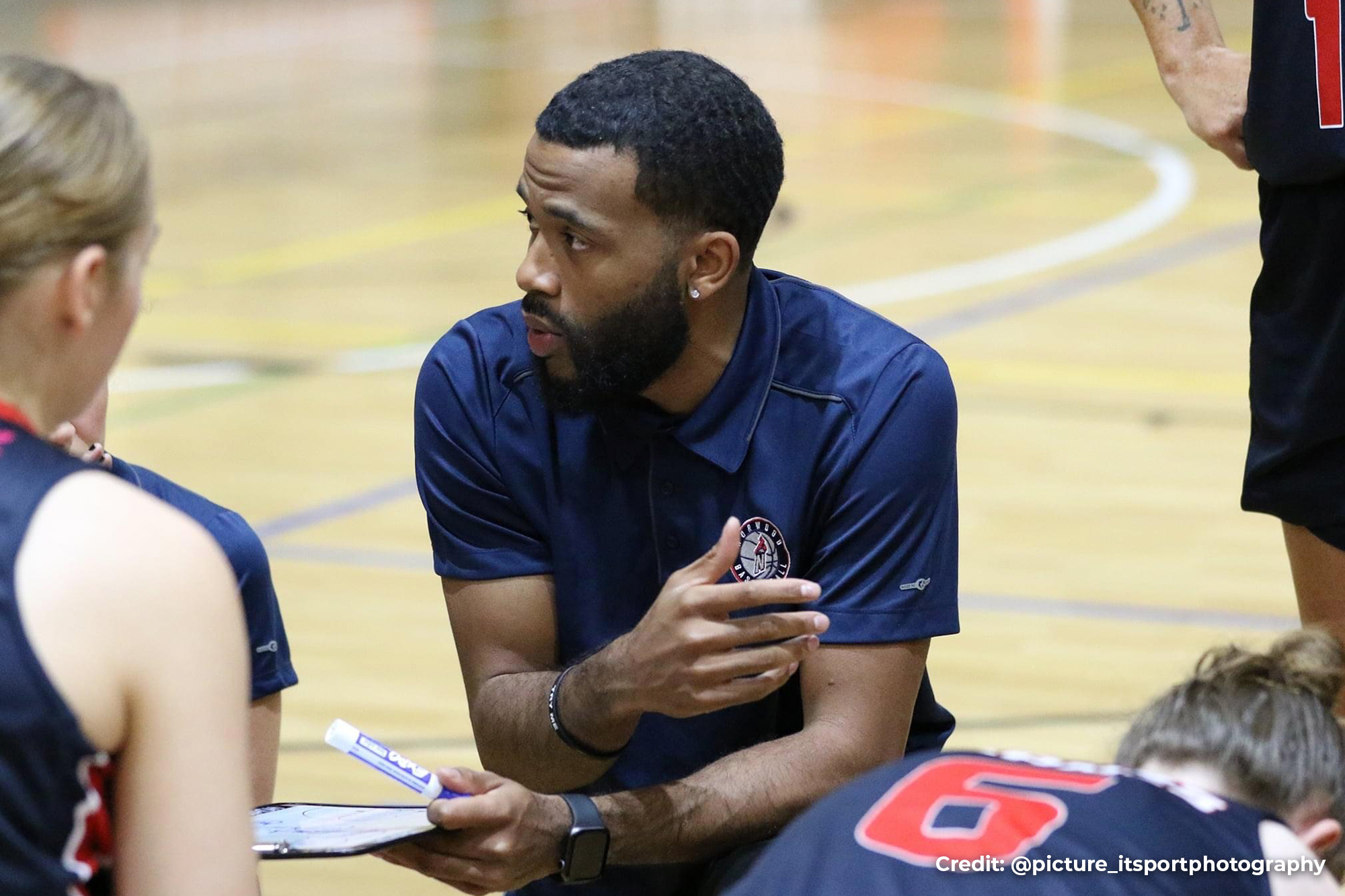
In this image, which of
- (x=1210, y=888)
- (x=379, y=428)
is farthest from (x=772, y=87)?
(x=1210, y=888)

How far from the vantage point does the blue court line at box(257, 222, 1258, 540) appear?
19.6 feet

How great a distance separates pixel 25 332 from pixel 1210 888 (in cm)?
116

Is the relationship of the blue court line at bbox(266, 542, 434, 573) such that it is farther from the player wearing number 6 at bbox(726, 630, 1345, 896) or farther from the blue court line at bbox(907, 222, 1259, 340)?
the player wearing number 6 at bbox(726, 630, 1345, 896)

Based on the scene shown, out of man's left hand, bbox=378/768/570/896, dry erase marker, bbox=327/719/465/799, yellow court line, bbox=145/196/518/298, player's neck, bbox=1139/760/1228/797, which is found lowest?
yellow court line, bbox=145/196/518/298

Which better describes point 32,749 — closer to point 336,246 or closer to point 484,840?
point 484,840

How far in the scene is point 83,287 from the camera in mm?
1624

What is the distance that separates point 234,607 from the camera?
5.29ft

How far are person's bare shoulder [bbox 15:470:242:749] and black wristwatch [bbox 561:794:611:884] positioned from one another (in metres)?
0.91

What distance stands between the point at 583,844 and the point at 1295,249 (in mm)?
1276

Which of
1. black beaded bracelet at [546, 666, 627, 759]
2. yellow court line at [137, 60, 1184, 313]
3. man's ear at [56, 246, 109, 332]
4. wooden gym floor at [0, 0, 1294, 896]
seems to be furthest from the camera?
yellow court line at [137, 60, 1184, 313]

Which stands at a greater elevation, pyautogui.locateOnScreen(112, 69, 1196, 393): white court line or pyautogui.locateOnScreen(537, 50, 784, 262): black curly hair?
pyautogui.locateOnScreen(537, 50, 784, 262): black curly hair

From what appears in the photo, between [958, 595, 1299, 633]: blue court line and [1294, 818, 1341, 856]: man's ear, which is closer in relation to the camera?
[1294, 818, 1341, 856]: man's ear

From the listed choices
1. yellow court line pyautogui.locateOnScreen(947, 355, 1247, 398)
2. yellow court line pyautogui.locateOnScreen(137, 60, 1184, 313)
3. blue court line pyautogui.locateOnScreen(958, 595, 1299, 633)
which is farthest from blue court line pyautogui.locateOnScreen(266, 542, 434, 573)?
yellow court line pyautogui.locateOnScreen(137, 60, 1184, 313)

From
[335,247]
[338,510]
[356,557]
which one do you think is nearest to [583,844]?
[356,557]
